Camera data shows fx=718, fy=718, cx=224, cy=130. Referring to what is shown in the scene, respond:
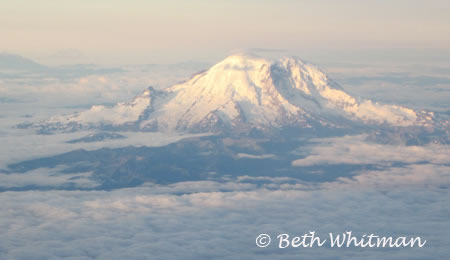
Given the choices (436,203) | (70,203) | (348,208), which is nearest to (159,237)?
(70,203)

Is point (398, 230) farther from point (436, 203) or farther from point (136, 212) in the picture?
point (136, 212)

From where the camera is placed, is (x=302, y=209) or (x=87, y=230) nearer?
(x=87, y=230)

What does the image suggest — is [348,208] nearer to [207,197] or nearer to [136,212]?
[207,197]

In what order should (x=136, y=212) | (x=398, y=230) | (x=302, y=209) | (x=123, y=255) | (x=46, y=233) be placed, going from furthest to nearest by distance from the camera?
(x=302, y=209) < (x=136, y=212) < (x=398, y=230) < (x=46, y=233) < (x=123, y=255)

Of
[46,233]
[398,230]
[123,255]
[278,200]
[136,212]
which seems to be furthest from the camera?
[278,200]

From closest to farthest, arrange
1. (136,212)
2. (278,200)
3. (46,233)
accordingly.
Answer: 1. (46,233)
2. (136,212)
3. (278,200)

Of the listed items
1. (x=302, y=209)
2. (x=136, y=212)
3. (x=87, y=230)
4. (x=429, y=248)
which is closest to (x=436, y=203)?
(x=302, y=209)
